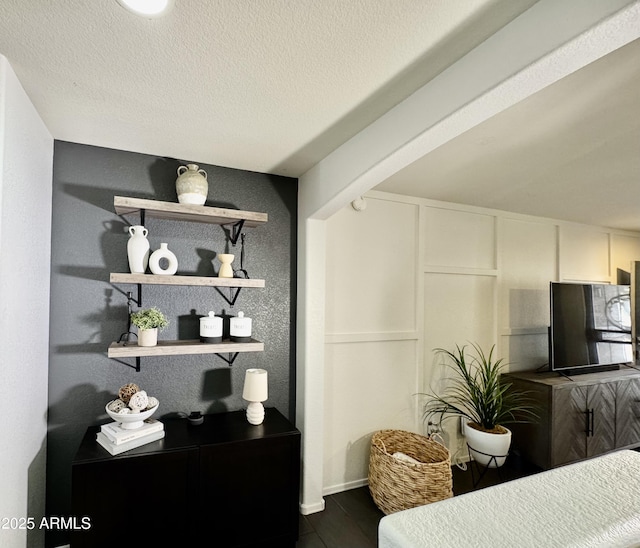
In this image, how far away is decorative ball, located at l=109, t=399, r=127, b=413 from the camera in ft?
6.37

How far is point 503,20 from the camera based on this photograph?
115cm

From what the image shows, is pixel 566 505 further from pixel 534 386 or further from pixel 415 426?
pixel 534 386

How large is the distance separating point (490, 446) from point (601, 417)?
1340 millimetres

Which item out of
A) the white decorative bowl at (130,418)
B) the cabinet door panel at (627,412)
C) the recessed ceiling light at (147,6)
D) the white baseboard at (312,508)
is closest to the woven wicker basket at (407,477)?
Answer: the white baseboard at (312,508)

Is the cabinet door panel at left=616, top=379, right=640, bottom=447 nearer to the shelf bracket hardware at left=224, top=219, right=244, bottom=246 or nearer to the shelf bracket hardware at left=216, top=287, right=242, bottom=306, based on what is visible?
the shelf bracket hardware at left=216, top=287, right=242, bottom=306

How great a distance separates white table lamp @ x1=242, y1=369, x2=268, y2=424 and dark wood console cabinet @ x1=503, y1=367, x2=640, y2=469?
238cm

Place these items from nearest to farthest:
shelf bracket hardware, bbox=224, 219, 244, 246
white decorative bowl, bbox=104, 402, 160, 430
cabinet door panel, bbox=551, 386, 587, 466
Result: white decorative bowl, bbox=104, 402, 160, 430
shelf bracket hardware, bbox=224, 219, 244, 246
cabinet door panel, bbox=551, 386, 587, 466

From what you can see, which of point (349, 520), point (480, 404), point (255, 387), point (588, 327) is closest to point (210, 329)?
point (255, 387)

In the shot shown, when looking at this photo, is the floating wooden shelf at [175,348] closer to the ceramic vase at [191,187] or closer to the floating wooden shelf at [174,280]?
the floating wooden shelf at [174,280]

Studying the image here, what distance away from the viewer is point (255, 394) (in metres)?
2.24

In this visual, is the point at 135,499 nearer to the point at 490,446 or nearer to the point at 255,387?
the point at 255,387

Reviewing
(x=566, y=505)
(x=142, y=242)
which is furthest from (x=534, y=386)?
(x=142, y=242)

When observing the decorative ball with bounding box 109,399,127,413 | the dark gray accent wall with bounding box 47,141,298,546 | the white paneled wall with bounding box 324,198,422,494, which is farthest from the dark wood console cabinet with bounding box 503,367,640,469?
the decorative ball with bounding box 109,399,127,413

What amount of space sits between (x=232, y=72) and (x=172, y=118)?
1.75 feet
